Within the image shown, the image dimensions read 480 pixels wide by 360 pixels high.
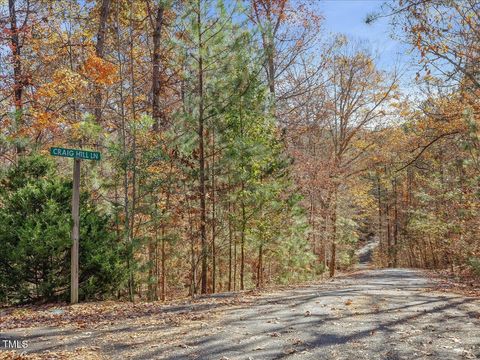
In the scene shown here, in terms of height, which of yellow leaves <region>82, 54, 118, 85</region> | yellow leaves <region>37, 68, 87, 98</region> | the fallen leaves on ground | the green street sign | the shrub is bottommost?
the fallen leaves on ground

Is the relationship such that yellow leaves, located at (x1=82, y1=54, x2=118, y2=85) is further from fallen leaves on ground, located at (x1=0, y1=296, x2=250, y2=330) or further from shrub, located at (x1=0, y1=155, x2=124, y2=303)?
fallen leaves on ground, located at (x1=0, y1=296, x2=250, y2=330)

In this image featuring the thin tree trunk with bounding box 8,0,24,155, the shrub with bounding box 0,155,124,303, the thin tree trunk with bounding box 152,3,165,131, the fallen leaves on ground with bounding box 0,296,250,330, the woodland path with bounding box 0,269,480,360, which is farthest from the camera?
the thin tree trunk with bounding box 8,0,24,155

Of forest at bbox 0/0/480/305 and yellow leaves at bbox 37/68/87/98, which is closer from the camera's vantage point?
forest at bbox 0/0/480/305

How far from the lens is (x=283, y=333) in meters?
5.01

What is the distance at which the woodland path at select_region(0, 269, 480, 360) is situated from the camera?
4.30 meters

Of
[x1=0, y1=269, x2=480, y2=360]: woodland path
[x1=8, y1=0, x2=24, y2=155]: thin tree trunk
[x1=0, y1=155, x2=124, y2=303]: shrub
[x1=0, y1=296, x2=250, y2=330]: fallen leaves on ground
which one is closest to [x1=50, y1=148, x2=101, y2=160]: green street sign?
[x1=0, y1=155, x2=124, y2=303]: shrub

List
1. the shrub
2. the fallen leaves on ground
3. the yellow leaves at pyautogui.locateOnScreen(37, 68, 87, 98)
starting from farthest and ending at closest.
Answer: the yellow leaves at pyautogui.locateOnScreen(37, 68, 87, 98)
the shrub
the fallen leaves on ground

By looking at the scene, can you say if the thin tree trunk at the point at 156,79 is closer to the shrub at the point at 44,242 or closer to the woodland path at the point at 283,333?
the shrub at the point at 44,242

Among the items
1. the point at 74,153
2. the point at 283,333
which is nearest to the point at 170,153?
the point at 74,153

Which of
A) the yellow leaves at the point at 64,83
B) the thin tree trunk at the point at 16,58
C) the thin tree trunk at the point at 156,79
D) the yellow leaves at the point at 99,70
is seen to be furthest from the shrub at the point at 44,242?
the thin tree trunk at the point at 16,58

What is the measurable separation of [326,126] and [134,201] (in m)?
15.8

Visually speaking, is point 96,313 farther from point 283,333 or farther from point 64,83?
point 64,83

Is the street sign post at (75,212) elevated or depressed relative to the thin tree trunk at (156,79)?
depressed

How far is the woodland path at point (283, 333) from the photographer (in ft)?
14.1
